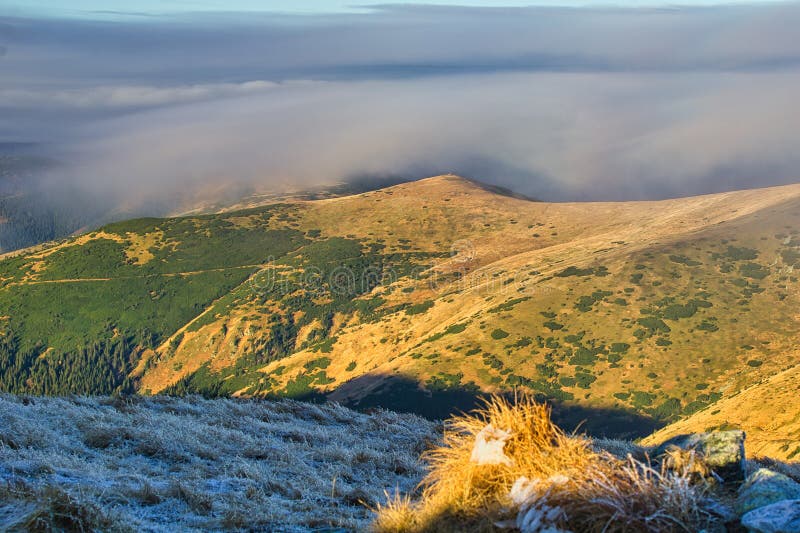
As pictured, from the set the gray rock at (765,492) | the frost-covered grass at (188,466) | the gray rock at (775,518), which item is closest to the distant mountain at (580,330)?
the frost-covered grass at (188,466)

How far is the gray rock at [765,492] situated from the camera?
271 inches

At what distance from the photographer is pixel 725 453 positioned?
28.6 ft

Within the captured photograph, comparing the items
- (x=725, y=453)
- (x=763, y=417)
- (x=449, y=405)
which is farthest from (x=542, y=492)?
(x=449, y=405)

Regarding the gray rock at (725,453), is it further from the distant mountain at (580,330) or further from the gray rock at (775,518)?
Answer: the distant mountain at (580,330)

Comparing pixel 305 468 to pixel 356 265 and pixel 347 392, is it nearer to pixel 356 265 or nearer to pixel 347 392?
pixel 347 392

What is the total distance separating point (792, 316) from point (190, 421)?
81.1 m

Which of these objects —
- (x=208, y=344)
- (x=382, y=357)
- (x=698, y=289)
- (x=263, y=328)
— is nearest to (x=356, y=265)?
(x=263, y=328)

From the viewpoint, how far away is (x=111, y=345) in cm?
19975

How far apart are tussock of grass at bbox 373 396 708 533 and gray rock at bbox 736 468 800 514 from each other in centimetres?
52

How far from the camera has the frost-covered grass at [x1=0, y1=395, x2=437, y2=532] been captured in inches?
347

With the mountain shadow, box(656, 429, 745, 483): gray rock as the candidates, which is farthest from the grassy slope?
box(656, 429, 745, 483): gray rock

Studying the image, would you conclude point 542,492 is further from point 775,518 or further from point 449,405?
point 449,405

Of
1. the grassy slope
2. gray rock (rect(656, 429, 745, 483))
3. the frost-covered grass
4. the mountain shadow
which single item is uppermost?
gray rock (rect(656, 429, 745, 483))

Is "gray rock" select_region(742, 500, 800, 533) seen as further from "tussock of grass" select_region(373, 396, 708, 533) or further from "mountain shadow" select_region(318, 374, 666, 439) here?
"mountain shadow" select_region(318, 374, 666, 439)
